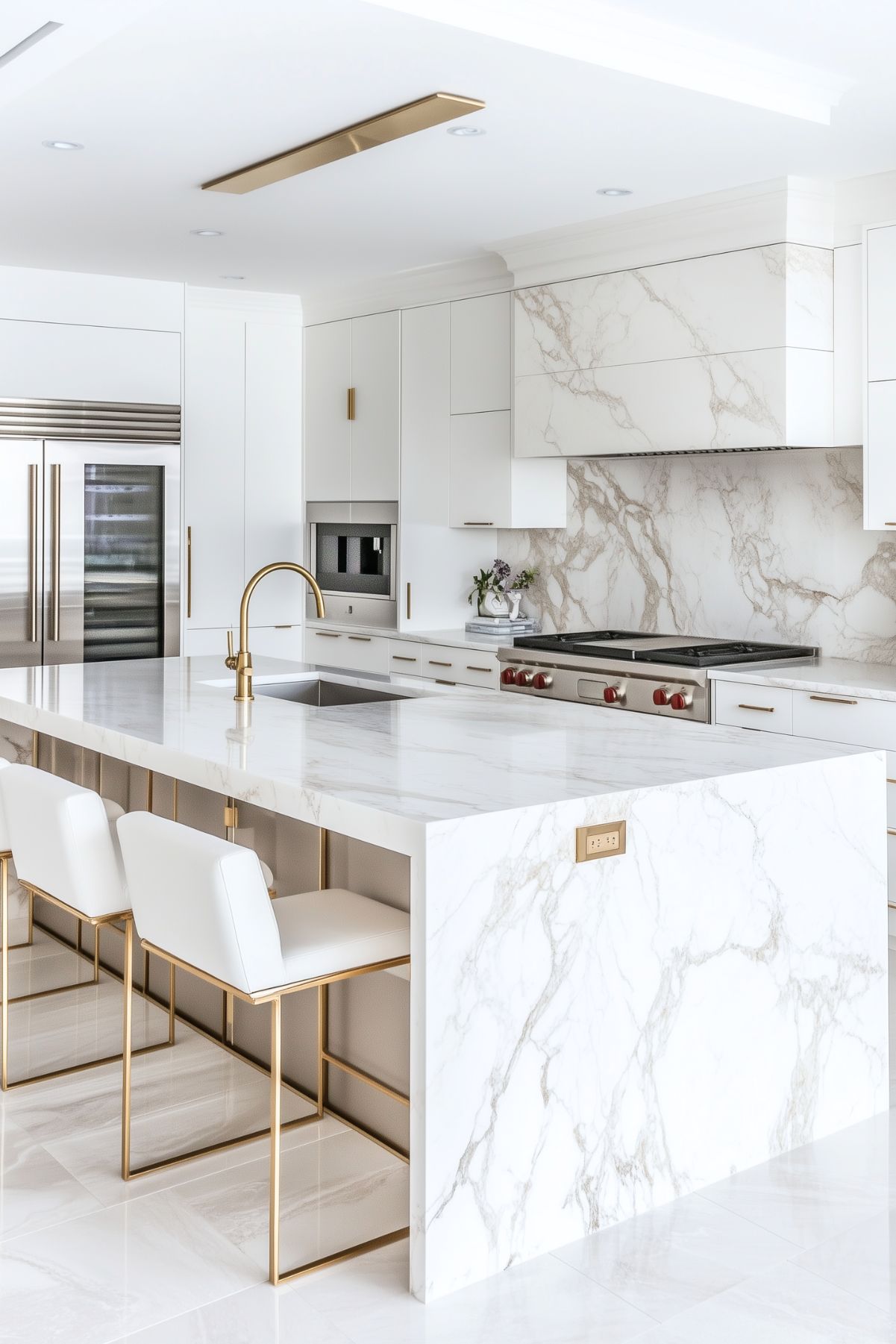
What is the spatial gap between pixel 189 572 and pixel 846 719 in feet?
11.2

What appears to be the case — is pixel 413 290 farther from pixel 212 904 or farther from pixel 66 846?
pixel 212 904

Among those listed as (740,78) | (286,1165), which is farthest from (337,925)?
(740,78)

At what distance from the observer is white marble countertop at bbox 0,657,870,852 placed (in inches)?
94.0

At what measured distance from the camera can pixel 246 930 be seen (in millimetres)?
2260

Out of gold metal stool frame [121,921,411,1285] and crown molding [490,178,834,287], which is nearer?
gold metal stool frame [121,921,411,1285]

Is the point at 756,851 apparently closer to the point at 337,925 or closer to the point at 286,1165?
the point at 337,925

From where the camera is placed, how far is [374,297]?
6152 mm

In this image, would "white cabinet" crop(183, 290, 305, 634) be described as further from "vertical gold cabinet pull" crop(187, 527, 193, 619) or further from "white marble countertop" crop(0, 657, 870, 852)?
"white marble countertop" crop(0, 657, 870, 852)

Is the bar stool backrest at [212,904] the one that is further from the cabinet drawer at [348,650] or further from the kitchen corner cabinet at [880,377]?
the cabinet drawer at [348,650]

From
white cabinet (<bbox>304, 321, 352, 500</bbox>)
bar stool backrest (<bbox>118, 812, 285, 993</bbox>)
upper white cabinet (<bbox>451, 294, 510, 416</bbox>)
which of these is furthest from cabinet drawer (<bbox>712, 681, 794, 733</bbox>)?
white cabinet (<bbox>304, 321, 352, 500</bbox>)

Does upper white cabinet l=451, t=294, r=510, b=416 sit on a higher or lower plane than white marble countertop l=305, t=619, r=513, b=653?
higher

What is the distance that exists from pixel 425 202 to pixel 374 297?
5.51 feet

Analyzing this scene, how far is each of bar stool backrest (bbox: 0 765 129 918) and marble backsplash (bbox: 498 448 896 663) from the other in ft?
9.45

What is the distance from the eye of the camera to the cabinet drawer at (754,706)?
423cm
